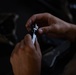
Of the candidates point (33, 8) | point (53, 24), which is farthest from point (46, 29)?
point (33, 8)

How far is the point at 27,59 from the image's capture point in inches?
30.8

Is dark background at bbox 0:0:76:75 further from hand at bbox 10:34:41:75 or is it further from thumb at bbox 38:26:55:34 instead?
hand at bbox 10:34:41:75

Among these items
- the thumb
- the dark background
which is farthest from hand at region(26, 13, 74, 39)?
the dark background

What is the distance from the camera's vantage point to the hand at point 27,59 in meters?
0.78

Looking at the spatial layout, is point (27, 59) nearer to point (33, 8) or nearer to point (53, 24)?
point (53, 24)

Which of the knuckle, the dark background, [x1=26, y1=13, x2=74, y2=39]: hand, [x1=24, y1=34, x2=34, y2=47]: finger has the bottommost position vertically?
the dark background

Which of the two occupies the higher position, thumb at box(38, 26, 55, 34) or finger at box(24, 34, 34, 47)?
finger at box(24, 34, 34, 47)

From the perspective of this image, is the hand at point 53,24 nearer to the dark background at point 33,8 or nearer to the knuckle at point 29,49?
the knuckle at point 29,49

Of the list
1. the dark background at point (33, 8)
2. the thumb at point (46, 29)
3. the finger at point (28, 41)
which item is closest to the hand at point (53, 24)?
the thumb at point (46, 29)

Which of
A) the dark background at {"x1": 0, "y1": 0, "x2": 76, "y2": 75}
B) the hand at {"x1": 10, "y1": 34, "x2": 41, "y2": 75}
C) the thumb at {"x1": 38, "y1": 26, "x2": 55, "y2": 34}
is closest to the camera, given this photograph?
the hand at {"x1": 10, "y1": 34, "x2": 41, "y2": 75}

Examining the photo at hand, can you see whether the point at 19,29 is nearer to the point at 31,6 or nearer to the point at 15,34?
the point at 15,34

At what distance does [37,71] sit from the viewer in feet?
2.60

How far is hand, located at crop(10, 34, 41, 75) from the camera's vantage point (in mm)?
782

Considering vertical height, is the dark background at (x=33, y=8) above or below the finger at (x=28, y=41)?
below
